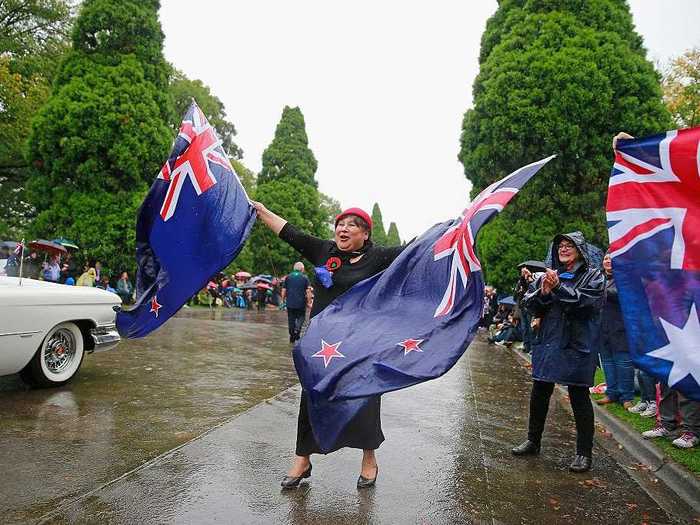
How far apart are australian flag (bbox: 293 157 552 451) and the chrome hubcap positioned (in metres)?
4.02

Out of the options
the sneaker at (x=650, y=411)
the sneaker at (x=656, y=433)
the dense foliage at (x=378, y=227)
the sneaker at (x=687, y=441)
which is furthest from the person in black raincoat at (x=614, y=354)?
the dense foliage at (x=378, y=227)

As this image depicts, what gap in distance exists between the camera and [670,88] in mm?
23094

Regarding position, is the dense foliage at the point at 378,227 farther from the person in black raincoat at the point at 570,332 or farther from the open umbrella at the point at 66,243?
the person in black raincoat at the point at 570,332

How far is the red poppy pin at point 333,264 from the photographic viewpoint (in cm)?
402

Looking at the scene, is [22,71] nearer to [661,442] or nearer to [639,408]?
[639,408]

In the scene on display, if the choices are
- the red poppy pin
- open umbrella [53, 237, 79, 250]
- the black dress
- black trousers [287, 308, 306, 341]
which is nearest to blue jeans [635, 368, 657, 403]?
the black dress

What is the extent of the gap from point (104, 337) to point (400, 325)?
4.60 metres

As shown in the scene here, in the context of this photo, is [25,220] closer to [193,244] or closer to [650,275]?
[193,244]

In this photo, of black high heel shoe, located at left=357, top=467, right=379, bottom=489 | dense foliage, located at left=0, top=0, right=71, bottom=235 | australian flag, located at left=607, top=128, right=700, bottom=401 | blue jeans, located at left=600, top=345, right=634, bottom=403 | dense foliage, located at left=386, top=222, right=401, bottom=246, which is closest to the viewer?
australian flag, located at left=607, top=128, right=700, bottom=401

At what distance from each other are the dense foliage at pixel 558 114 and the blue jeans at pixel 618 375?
8.74m

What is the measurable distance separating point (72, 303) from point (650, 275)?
5789 mm

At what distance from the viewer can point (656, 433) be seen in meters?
5.47

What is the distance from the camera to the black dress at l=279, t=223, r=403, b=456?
3756 mm

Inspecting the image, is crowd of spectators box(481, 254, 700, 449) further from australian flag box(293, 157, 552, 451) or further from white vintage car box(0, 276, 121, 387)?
white vintage car box(0, 276, 121, 387)
